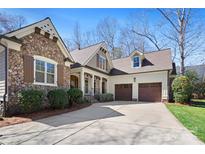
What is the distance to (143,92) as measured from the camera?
17516 mm

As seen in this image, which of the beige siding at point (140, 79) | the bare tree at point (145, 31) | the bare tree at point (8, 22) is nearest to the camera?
the beige siding at point (140, 79)

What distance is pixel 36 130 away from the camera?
227 inches

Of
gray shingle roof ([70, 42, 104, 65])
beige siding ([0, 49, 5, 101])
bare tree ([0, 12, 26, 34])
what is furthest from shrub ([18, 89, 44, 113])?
bare tree ([0, 12, 26, 34])

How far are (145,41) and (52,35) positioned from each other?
1953 cm

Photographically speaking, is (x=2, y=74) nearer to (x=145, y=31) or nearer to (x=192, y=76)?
(x=145, y=31)

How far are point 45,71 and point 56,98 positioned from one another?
6.29 feet

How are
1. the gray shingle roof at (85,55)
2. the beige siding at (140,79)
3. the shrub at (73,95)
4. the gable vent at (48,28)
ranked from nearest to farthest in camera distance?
the gable vent at (48,28)
the shrub at (73,95)
the gray shingle roof at (85,55)
the beige siding at (140,79)

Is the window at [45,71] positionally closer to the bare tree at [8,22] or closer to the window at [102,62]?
the window at [102,62]

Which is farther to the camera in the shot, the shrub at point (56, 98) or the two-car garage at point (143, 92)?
the two-car garage at point (143, 92)

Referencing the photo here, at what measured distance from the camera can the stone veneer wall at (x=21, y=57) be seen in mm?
8562

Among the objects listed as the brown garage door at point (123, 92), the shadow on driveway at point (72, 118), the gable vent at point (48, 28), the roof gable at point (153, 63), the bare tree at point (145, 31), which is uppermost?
the bare tree at point (145, 31)

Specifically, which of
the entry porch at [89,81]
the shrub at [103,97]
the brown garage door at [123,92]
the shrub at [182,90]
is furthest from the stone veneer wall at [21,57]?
the shrub at [182,90]

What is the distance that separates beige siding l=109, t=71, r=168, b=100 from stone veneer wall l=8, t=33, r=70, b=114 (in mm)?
8910

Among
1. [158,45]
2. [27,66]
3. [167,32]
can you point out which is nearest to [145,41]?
[158,45]
